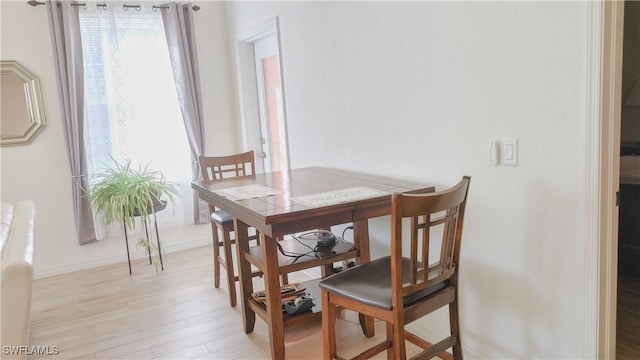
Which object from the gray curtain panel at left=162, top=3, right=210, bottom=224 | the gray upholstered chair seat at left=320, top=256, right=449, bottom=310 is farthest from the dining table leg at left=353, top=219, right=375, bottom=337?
the gray curtain panel at left=162, top=3, right=210, bottom=224

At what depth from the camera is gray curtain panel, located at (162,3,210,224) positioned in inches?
174

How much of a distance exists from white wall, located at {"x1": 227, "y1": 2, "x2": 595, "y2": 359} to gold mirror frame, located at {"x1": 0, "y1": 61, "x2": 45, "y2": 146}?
266cm

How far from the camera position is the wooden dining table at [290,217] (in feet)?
Result: 7.04

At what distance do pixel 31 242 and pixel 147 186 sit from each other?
A: 72.6 inches

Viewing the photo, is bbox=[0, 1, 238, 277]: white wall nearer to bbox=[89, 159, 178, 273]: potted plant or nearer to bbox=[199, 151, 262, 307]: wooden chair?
bbox=[89, 159, 178, 273]: potted plant

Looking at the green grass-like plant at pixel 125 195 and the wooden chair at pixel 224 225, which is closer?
the wooden chair at pixel 224 225

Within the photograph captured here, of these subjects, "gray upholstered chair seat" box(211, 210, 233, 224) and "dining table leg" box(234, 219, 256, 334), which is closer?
"dining table leg" box(234, 219, 256, 334)

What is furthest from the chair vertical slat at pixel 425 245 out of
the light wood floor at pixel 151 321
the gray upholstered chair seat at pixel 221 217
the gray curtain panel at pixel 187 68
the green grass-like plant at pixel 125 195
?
the gray curtain panel at pixel 187 68

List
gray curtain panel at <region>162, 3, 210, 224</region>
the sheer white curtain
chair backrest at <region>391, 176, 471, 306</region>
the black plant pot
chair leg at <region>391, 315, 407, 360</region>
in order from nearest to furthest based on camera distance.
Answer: chair backrest at <region>391, 176, 471, 306</region>, chair leg at <region>391, 315, 407, 360</region>, the black plant pot, the sheer white curtain, gray curtain panel at <region>162, 3, 210, 224</region>

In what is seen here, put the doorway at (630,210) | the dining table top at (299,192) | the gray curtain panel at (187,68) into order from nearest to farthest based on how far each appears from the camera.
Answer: the dining table top at (299,192)
the doorway at (630,210)
the gray curtain panel at (187,68)

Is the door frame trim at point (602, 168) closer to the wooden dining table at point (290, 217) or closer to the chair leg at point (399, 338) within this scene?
the chair leg at point (399, 338)

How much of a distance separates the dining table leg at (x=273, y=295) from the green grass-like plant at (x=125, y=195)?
2038mm

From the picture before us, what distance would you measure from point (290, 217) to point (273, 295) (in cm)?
48

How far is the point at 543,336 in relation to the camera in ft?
6.56
